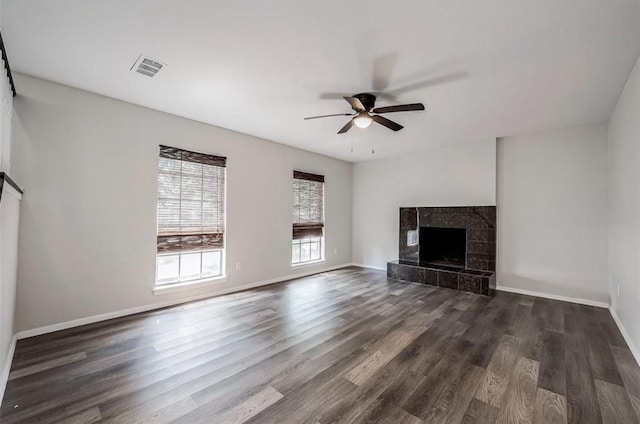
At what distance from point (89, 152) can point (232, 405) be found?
318 centimetres

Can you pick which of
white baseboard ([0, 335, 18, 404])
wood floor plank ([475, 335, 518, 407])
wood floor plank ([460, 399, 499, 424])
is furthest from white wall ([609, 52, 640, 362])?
white baseboard ([0, 335, 18, 404])

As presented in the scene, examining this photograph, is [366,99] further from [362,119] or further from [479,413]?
[479,413]

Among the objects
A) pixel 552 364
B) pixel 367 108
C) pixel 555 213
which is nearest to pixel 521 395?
pixel 552 364

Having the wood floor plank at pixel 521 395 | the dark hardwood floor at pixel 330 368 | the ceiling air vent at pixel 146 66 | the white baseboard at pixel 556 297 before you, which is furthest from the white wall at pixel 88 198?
the white baseboard at pixel 556 297

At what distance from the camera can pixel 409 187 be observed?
589 centimetres

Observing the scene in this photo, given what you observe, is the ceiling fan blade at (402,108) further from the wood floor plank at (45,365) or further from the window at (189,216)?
the wood floor plank at (45,365)

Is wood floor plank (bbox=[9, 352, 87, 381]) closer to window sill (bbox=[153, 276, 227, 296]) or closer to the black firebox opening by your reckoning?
window sill (bbox=[153, 276, 227, 296])

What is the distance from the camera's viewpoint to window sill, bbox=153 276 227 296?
367 centimetres

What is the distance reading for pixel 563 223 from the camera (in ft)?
13.8

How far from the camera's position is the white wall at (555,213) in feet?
12.9

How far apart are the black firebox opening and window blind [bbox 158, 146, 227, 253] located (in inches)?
157

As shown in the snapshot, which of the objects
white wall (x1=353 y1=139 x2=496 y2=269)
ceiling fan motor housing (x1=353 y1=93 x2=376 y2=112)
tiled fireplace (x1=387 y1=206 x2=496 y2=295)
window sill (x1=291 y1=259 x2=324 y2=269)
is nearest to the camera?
ceiling fan motor housing (x1=353 y1=93 x2=376 y2=112)

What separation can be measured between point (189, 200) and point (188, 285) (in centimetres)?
124

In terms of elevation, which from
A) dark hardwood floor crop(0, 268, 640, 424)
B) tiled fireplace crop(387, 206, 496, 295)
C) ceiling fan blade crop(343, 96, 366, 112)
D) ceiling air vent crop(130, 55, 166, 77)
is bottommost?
dark hardwood floor crop(0, 268, 640, 424)
